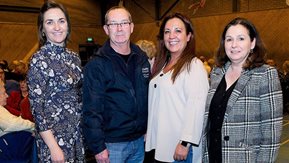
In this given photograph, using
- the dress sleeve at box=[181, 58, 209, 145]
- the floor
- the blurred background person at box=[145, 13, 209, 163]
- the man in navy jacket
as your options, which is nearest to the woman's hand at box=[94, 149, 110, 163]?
the man in navy jacket

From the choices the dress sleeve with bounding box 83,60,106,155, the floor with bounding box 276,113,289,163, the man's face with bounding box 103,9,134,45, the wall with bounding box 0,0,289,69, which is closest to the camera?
the dress sleeve with bounding box 83,60,106,155

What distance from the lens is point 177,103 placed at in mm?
2082

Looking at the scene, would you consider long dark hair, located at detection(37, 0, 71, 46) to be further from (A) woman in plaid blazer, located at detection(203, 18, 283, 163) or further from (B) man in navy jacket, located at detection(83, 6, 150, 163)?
(A) woman in plaid blazer, located at detection(203, 18, 283, 163)

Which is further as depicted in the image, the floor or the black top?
the floor

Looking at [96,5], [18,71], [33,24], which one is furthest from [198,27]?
[18,71]

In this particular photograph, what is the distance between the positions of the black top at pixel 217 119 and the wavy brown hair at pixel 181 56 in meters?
0.28

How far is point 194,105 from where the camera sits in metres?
2.03

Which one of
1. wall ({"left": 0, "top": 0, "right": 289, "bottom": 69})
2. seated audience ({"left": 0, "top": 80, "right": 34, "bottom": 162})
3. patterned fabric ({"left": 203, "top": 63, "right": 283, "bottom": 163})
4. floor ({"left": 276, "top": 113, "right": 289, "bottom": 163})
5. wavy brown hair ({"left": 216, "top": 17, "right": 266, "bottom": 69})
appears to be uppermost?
wall ({"left": 0, "top": 0, "right": 289, "bottom": 69})

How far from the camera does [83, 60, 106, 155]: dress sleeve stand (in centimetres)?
196

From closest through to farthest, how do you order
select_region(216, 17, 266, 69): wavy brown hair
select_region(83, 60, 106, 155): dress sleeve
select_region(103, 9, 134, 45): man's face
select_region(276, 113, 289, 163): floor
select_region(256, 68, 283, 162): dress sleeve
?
select_region(256, 68, 283, 162): dress sleeve → select_region(216, 17, 266, 69): wavy brown hair → select_region(83, 60, 106, 155): dress sleeve → select_region(103, 9, 134, 45): man's face → select_region(276, 113, 289, 163): floor

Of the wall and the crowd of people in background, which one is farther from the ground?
the wall

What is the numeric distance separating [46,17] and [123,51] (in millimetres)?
530

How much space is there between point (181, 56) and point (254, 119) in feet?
2.12

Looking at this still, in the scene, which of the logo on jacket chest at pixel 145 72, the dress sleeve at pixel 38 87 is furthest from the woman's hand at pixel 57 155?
Answer: the logo on jacket chest at pixel 145 72
